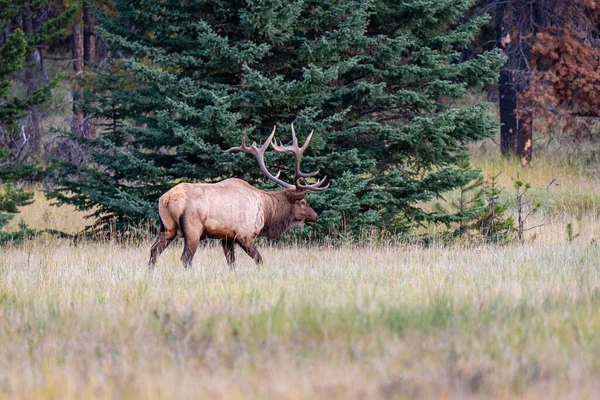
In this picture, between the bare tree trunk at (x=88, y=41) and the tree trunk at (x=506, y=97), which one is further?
the bare tree trunk at (x=88, y=41)

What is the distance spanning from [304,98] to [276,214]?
8.91 feet

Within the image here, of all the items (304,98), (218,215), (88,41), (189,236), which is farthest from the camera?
(88,41)

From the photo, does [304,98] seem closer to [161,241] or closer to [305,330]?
[161,241]

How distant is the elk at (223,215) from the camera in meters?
10.3

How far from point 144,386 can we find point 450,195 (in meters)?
15.2

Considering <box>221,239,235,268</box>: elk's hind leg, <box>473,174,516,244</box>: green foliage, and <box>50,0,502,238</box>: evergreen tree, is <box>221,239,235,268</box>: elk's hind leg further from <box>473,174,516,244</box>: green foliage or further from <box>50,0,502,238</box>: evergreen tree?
<box>473,174,516,244</box>: green foliage

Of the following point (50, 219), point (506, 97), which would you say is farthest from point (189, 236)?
point (506, 97)

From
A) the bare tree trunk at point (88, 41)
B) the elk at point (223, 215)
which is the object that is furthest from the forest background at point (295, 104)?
the bare tree trunk at point (88, 41)

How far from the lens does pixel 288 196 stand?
1188 cm

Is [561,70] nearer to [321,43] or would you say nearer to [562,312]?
[321,43]

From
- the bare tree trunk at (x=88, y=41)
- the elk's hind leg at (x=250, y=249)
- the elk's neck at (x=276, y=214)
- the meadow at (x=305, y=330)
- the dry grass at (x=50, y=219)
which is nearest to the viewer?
the meadow at (x=305, y=330)

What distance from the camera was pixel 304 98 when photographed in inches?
539

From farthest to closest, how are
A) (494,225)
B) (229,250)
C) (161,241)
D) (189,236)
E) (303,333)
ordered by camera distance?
(494,225), (229,250), (161,241), (189,236), (303,333)

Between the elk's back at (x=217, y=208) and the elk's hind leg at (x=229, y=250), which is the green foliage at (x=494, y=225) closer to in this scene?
the elk's back at (x=217, y=208)
